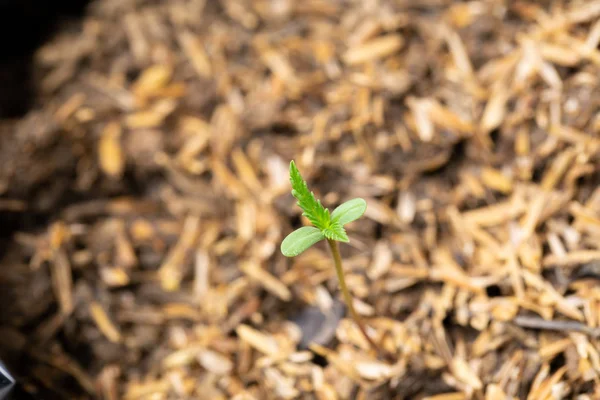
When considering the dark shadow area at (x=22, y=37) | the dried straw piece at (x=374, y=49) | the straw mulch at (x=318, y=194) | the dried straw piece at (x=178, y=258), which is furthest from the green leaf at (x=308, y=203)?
the dark shadow area at (x=22, y=37)

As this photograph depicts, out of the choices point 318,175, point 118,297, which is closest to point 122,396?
point 118,297

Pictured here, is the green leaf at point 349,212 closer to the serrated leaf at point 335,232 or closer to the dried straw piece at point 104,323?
the serrated leaf at point 335,232

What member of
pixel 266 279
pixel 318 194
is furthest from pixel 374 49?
pixel 266 279

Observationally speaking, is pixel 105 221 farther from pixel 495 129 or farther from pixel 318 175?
pixel 495 129

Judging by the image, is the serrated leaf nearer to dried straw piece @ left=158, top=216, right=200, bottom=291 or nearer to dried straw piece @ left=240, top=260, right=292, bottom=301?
dried straw piece @ left=240, top=260, right=292, bottom=301

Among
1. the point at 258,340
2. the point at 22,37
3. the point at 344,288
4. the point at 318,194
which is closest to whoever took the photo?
the point at 344,288

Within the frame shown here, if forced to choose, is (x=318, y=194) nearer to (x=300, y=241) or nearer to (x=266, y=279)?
(x=266, y=279)

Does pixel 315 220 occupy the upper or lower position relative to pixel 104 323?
upper
